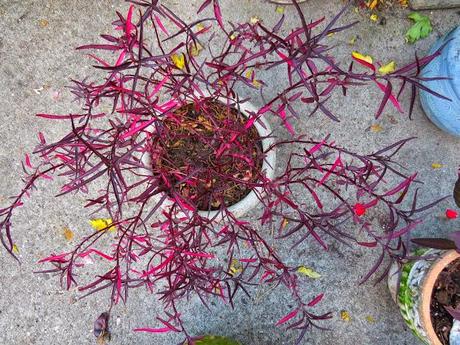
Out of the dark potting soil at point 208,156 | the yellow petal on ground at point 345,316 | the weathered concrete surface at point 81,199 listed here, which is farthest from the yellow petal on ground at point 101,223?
the yellow petal on ground at point 345,316

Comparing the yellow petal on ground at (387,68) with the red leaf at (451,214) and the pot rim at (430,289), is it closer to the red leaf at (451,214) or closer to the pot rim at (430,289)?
the red leaf at (451,214)

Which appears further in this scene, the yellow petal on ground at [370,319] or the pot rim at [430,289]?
the yellow petal on ground at [370,319]

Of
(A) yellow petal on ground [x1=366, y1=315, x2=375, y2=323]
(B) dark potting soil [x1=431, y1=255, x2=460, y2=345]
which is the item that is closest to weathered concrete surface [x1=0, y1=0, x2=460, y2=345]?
(A) yellow petal on ground [x1=366, y1=315, x2=375, y2=323]

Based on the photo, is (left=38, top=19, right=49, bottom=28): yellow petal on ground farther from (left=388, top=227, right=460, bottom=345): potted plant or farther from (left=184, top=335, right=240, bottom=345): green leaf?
(left=388, top=227, right=460, bottom=345): potted plant

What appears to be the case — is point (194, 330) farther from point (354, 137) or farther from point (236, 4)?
point (236, 4)

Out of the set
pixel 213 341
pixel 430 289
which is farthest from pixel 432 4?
pixel 213 341

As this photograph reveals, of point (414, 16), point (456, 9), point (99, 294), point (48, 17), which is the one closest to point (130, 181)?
point (99, 294)
